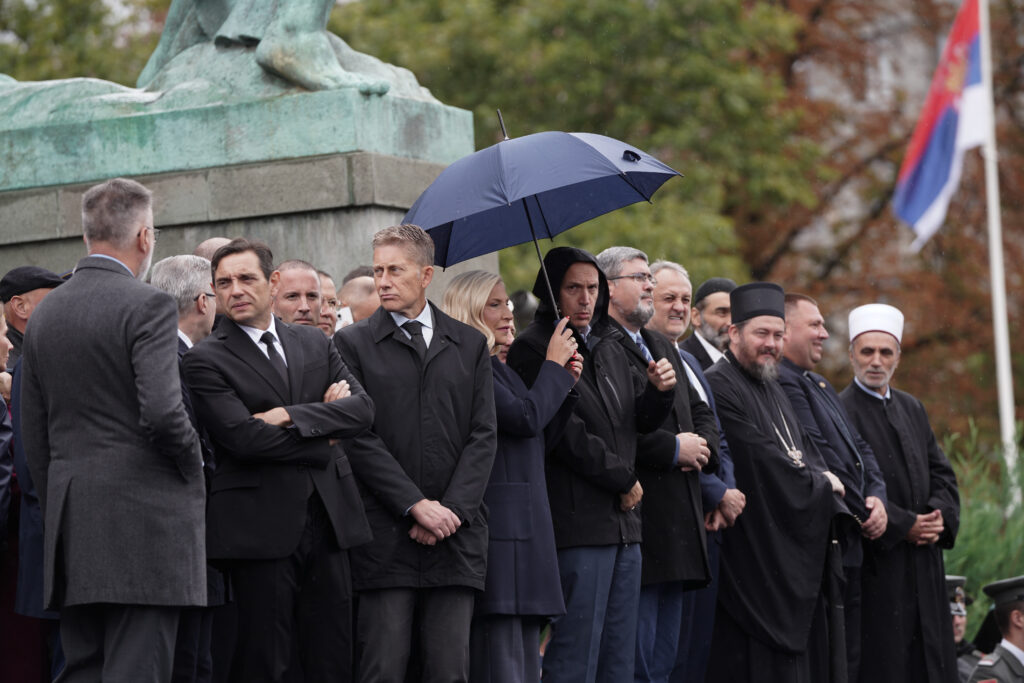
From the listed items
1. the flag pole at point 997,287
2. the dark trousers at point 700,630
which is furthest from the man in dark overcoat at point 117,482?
the flag pole at point 997,287

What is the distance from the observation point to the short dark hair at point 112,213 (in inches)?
233

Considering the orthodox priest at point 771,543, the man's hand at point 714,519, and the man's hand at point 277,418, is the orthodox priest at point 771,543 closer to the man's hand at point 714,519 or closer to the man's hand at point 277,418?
the man's hand at point 714,519

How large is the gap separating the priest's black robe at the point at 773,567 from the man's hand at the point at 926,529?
0.81m

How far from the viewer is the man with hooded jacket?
732cm

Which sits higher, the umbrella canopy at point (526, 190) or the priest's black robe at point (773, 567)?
the umbrella canopy at point (526, 190)

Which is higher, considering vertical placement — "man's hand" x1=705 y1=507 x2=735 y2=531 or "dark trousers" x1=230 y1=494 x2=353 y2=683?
"man's hand" x1=705 y1=507 x2=735 y2=531

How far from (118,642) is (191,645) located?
0.45 metres

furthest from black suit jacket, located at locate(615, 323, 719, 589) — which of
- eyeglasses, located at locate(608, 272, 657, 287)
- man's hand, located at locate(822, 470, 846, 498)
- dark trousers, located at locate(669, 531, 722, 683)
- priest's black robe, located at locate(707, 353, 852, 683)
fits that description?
man's hand, located at locate(822, 470, 846, 498)

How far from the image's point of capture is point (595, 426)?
297 inches

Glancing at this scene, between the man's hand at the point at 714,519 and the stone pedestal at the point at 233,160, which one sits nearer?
the man's hand at the point at 714,519

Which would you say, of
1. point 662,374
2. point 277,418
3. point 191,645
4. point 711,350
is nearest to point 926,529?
point 711,350

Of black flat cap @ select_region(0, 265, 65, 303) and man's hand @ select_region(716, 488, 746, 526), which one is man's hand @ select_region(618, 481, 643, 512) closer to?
man's hand @ select_region(716, 488, 746, 526)

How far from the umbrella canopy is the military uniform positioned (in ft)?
13.7

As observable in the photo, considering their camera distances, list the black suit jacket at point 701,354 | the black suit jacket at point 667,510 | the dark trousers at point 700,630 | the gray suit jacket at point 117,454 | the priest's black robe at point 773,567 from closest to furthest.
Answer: the gray suit jacket at point 117,454
the black suit jacket at point 667,510
the dark trousers at point 700,630
the priest's black robe at point 773,567
the black suit jacket at point 701,354
